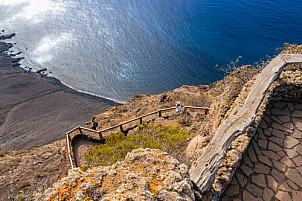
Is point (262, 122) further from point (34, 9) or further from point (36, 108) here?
point (34, 9)

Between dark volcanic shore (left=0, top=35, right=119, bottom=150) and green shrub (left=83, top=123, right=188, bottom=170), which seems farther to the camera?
dark volcanic shore (left=0, top=35, right=119, bottom=150)

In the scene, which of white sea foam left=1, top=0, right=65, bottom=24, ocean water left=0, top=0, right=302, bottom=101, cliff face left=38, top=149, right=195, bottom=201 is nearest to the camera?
cliff face left=38, top=149, right=195, bottom=201

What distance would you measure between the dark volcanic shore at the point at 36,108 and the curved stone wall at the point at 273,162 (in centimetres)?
1897

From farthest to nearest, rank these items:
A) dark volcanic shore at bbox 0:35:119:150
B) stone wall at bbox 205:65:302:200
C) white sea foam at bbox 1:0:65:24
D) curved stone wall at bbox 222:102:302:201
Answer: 1. white sea foam at bbox 1:0:65:24
2. dark volcanic shore at bbox 0:35:119:150
3. curved stone wall at bbox 222:102:302:201
4. stone wall at bbox 205:65:302:200

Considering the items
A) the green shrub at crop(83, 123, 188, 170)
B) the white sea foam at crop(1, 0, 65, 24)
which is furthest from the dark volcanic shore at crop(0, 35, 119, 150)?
the white sea foam at crop(1, 0, 65, 24)

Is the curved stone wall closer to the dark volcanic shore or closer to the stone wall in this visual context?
the stone wall

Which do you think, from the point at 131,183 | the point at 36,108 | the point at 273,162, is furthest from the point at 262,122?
the point at 36,108

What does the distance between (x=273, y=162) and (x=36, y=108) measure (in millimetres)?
29355

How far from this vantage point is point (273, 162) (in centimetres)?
531

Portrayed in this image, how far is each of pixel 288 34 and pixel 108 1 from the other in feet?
156

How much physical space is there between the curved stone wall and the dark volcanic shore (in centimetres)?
1897

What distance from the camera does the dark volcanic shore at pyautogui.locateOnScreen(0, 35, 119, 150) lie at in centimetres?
2011

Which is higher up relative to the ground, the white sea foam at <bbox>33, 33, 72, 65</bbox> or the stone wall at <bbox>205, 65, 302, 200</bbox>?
the white sea foam at <bbox>33, 33, 72, 65</bbox>

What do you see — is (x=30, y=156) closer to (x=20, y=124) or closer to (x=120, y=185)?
(x=120, y=185)
